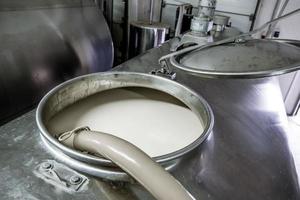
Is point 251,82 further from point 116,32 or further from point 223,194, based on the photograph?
point 116,32

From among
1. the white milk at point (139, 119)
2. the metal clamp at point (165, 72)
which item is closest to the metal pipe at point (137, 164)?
the white milk at point (139, 119)

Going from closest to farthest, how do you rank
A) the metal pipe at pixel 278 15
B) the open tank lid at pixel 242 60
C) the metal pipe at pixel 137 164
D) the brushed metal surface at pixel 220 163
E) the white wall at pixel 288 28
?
the metal pipe at pixel 137 164 → the brushed metal surface at pixel 220 163 → the open tank lid at pixel 242 60 → the metal pipe at pixel 278 15 → the white wall at pixel 288 28

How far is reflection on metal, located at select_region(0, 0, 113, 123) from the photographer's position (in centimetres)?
119

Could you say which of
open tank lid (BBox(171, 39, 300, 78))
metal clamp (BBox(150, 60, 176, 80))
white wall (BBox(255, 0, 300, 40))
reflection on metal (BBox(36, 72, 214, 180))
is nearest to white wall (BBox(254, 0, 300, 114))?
white wall (BBox(255, 0, 300, 40))

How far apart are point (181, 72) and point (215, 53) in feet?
0.82

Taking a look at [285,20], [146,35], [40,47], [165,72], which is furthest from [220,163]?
[285,20]

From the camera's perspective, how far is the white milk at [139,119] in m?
0.98

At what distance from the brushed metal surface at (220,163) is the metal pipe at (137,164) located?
0.29 ft

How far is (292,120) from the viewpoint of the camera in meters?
3.45

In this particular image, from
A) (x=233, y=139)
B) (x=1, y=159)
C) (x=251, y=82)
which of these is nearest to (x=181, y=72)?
(x=251, y=82)

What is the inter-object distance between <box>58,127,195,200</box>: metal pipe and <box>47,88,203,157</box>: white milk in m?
0.37

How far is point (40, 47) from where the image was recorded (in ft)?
4.46

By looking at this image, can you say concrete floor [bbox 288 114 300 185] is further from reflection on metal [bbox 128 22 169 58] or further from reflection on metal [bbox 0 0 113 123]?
reflection on metal [bbox 0 0 113 123]

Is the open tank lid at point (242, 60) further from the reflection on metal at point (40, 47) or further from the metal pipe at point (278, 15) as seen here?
the metal pipe at point (278, 15)
